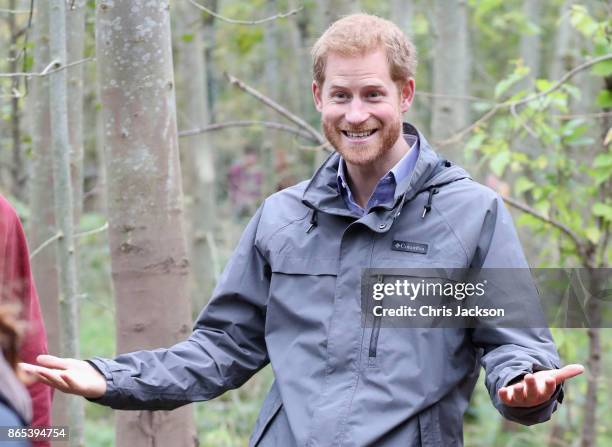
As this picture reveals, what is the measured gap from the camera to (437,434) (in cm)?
286

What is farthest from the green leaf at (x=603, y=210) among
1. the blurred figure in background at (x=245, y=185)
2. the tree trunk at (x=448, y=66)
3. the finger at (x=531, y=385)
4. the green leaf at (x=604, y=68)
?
the blurred figure in background at (x=245, y=185)

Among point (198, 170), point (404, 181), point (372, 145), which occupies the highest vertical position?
point (198, 170)

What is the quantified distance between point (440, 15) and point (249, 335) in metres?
3.65

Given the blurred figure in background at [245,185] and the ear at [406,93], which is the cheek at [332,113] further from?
the blurred figure in background at [245,185]

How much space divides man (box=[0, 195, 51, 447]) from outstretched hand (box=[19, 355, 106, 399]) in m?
0.43

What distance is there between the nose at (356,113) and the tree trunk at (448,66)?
3005 millimetres

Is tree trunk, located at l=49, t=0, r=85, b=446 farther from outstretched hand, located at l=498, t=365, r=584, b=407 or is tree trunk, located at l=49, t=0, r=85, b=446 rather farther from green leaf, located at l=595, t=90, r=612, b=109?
green leaf, located at l=595, t=90, r=612, b=109

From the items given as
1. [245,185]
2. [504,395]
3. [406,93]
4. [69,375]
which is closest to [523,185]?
[406,93]

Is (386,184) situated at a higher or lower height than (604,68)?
lower

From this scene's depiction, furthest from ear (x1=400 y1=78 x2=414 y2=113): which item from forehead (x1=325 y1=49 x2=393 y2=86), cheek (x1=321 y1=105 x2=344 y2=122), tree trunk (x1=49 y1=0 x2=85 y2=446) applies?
tree trunk (x1=49 y1=0 x2=85 y2=446)

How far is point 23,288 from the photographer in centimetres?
342

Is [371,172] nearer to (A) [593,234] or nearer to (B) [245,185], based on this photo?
(A) [593,234]

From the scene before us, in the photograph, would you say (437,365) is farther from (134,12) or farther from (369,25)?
(134,12)

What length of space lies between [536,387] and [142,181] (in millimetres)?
1870
